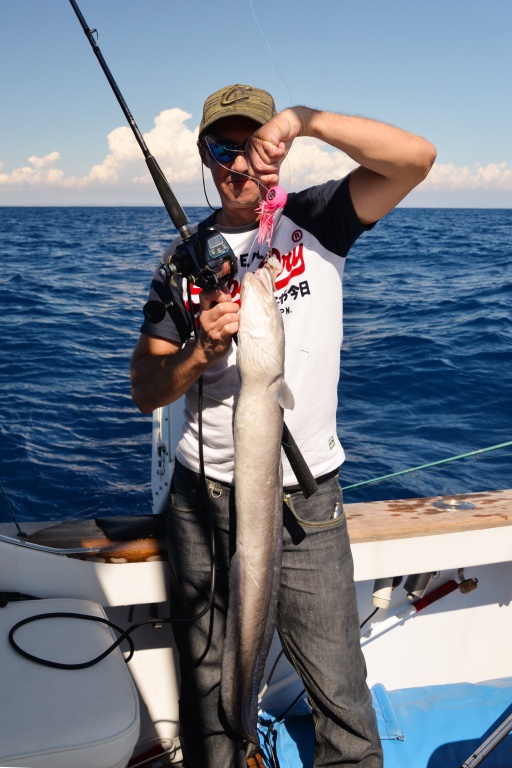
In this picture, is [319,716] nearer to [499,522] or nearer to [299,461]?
[299,461]

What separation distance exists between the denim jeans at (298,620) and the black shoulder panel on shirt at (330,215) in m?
0.88

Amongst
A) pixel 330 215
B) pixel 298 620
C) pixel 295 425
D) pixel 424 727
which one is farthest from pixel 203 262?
pixel 424 727

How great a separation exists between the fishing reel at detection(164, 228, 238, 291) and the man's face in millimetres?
302

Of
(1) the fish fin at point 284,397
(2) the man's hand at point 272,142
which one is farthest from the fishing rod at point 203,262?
(1) the fish fin at point 284,397

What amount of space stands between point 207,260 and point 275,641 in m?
2.05

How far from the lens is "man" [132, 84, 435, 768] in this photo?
239 centimetres

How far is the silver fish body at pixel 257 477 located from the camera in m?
2.05

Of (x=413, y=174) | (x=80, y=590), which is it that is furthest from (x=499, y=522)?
(x=80, y=590)

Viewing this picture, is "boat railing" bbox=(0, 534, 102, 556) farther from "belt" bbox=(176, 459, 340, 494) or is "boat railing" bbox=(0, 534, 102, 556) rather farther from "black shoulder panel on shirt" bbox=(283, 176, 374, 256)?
"black shoulder panel on shirt" bbox=(283, 176, 374, 256)

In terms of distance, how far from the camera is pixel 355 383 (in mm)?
10070

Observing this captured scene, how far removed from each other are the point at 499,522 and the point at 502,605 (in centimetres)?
69

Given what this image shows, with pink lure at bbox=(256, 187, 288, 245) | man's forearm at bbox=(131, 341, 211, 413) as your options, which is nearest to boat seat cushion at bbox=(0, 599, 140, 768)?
man's forearm at bbox=(131, 341, 211, 413)

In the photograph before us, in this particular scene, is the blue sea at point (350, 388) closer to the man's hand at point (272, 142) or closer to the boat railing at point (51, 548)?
the boat railing at point (51, 548)

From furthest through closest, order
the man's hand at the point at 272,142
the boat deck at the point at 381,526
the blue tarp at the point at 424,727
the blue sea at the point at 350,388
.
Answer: the blue sea at the point at 350,388
the blue tarp at the point at 424,727
the boat deck at the point at 381,526
the man's hand at the point at 272,142
